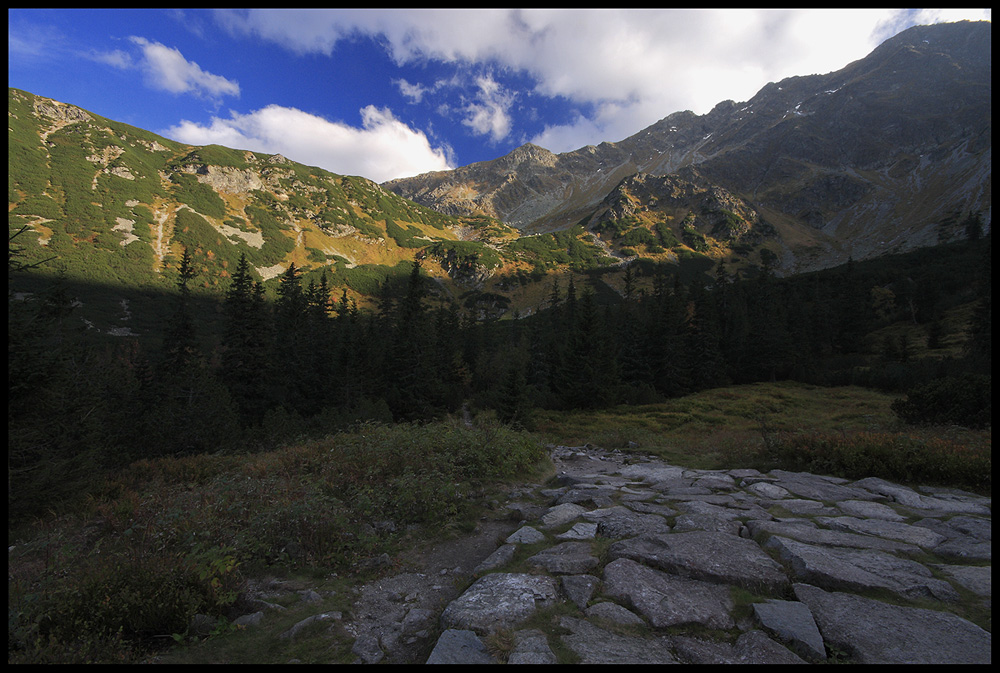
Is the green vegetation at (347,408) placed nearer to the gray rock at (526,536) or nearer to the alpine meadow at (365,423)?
the alpine meadow at (365,423)

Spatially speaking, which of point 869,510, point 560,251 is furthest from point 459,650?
point 560,251

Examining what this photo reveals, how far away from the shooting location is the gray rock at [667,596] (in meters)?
3.09

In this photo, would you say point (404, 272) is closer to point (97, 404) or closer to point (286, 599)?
point (97, 404)

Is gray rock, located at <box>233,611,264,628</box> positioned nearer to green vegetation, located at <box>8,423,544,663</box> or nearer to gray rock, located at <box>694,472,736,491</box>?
green vegetation, located at <box>8,423,544,663</box>

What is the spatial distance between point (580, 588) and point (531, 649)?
3.53ft

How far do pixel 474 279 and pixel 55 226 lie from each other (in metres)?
105

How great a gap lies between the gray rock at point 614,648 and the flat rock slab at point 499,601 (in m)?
0.52

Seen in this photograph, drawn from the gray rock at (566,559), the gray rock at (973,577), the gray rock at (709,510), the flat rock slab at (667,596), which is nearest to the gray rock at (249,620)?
the gray rock at (566,559)

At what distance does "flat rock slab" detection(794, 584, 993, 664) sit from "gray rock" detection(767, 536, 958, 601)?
36 cm

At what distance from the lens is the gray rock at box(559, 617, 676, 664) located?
2682 millimetres

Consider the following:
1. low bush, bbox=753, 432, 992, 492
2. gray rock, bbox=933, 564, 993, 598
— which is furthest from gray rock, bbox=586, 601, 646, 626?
low bush, bbox=753, 432, 992, 492

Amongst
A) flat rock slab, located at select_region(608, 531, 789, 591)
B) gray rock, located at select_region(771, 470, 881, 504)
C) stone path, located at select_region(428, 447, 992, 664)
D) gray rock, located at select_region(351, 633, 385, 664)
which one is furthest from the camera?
gray rock, located at select_region(771, 470, 881, 504)

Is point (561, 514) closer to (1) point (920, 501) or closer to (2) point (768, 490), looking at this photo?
(2) point (768, 490)

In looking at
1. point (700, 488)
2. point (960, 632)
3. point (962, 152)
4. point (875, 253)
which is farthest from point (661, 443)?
point (962, 152)
